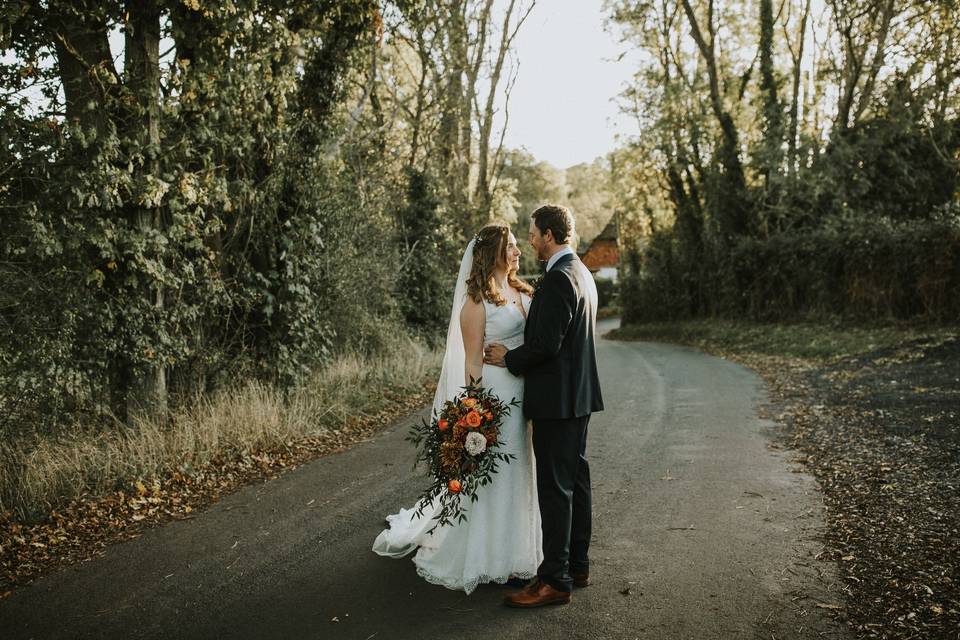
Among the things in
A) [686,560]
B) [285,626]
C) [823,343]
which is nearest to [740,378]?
[823,343]

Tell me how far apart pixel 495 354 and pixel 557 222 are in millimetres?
959

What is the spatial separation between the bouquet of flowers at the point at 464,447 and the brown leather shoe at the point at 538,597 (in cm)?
58

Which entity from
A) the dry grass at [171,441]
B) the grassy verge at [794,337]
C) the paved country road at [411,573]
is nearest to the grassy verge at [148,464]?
the dry grass at [171,441]

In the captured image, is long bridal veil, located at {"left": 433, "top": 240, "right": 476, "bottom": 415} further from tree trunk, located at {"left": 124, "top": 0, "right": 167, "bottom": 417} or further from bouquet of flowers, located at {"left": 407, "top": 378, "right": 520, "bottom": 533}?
tree trunk, located at {"left": 124, "top": 0, "right": 167, "bottom": 417}

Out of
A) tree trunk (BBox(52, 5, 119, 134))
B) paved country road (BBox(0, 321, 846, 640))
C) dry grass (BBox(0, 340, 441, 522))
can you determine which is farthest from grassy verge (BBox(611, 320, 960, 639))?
tree trunk (BBox(52, 5, 119, 134))

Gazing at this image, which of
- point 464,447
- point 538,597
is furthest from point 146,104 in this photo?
point 538,597

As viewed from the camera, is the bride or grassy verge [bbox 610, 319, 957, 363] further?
grassy verge [bbox 610, 319, 957, 363]

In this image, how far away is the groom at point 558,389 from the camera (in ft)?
14.0

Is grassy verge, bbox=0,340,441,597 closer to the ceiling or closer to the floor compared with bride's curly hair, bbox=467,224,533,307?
closer to the floor

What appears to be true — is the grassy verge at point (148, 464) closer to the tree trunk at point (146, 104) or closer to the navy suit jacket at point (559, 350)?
the tree trunk at point (146, 104)

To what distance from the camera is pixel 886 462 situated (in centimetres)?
707

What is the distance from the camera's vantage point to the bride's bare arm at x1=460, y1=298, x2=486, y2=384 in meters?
4.66

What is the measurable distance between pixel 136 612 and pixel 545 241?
349 centimetres

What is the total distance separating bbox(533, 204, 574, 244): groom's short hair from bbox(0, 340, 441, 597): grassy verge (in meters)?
4.20
